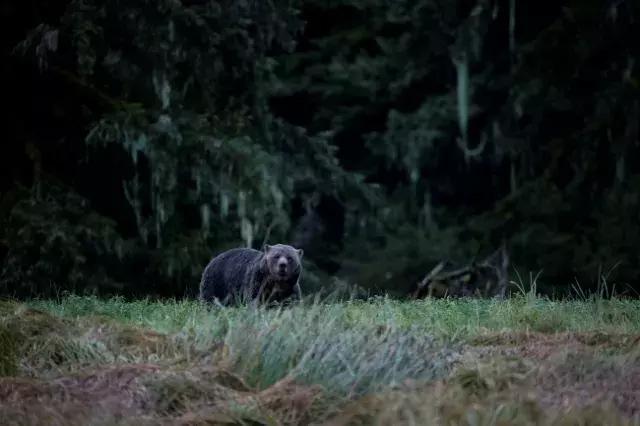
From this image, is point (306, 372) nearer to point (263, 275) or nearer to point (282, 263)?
point (282, 263)

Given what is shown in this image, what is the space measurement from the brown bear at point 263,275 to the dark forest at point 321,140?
3.87m

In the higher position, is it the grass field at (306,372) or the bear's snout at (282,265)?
the grass field at (306,372)

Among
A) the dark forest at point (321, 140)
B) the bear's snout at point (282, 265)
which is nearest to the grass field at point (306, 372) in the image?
the bear's snout at point (282, 265)

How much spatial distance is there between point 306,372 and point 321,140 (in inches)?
586

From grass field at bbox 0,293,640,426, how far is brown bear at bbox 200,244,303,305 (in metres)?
2.87

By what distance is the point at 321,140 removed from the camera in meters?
21.5

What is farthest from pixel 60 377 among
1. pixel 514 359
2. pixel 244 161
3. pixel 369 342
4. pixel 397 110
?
pixel 397 110

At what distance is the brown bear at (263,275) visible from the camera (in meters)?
11.7

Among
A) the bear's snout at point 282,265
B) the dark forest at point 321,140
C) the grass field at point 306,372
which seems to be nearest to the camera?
the grass field at point 306,372

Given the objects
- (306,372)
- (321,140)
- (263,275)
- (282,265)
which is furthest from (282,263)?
(321,140)

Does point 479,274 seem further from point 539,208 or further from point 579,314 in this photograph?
point 579,314

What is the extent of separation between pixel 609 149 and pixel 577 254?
1893 mm

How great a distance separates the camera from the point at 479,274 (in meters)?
16.8

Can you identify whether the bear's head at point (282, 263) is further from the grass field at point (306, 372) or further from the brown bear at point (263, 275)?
the grass field at point (306, 372)
